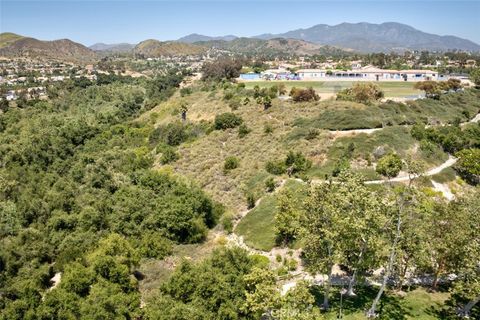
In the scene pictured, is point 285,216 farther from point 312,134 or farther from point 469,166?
point 469,166

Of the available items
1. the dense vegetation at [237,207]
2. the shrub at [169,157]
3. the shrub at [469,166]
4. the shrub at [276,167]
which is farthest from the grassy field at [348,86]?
the shrub at [276,167]

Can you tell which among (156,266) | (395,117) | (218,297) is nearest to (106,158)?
(156,266)

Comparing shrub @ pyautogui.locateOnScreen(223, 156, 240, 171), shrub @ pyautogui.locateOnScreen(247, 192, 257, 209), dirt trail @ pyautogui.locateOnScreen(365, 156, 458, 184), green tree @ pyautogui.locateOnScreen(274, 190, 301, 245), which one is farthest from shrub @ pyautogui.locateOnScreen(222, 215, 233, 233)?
dirt trail @ pyautogui.locateOnScreen(365, 156, 458, 184)

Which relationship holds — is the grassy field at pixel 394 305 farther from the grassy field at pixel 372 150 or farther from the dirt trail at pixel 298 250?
the grassy field at pixel 372 150

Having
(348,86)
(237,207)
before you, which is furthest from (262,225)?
(348,86)

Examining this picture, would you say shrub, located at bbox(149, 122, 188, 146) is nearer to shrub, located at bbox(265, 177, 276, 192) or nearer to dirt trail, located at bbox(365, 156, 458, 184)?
shrub, located at bbox(265, 177, 276, 192)

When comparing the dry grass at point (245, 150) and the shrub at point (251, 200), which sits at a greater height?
the dry grass at point (245, 150)

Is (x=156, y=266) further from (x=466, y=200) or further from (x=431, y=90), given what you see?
(x=431, y=90)
